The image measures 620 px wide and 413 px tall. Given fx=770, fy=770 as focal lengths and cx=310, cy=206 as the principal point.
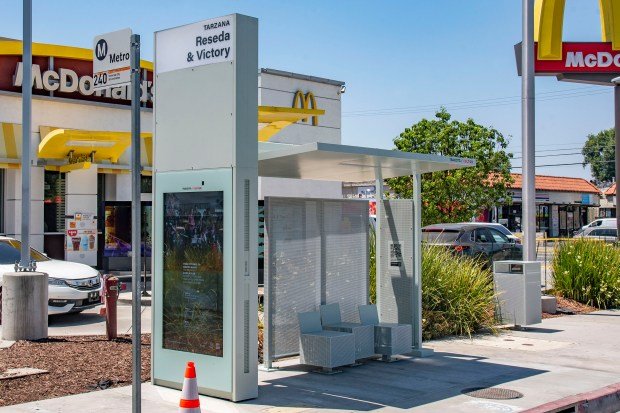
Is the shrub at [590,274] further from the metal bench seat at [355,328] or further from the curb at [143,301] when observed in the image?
the curb at [143,301]

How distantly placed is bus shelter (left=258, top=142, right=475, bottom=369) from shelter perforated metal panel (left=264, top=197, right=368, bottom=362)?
0.01 m

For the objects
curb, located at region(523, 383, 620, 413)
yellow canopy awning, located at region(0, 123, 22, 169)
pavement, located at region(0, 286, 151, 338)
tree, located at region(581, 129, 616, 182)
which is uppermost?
tree, located at region(581, 129, 616, 182)

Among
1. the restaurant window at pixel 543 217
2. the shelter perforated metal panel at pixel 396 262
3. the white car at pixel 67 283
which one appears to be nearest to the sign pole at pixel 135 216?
the shelter perforated metal panel at pixel 396 262

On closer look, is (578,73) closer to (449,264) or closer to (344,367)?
(449,264)

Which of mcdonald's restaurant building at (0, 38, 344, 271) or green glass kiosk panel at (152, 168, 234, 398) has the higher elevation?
mcdonald's restaurant building at (0, 38, 344, 271)

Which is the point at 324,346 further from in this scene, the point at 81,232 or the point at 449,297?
the point at 81,232

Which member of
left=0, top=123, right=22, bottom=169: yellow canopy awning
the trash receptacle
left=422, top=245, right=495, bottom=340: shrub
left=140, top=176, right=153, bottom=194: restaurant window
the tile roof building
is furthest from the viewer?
the tile roof building

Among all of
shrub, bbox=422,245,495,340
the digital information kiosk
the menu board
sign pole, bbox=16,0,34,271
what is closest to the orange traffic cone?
the digital information kiosk

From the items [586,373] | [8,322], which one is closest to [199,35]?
[8,322]

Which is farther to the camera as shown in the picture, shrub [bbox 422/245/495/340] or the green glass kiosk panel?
shrub [bbox 422/245/495/340]

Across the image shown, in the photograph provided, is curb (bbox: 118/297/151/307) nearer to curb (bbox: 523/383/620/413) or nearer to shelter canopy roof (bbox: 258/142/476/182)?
shelter canopy roof (bbox: 258/142/476/182)

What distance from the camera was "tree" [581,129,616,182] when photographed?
113875 millimetres

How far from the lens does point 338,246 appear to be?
10.8m

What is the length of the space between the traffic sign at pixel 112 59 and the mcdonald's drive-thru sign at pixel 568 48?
15200 millimetres
